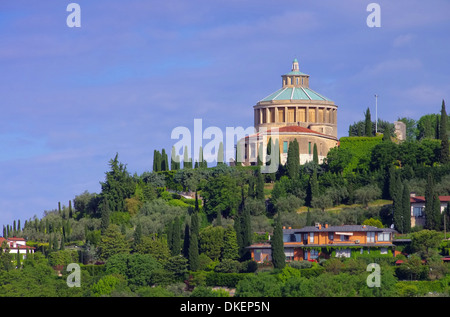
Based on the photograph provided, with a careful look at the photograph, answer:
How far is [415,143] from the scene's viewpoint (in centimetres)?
11725

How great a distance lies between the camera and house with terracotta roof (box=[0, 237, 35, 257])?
113562 mm

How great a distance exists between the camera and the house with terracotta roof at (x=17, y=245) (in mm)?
113562

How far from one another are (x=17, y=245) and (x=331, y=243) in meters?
28.2

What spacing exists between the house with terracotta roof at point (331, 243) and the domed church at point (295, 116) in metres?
24.1

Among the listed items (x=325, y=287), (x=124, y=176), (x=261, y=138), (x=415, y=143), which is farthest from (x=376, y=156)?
(x=325, y=287)

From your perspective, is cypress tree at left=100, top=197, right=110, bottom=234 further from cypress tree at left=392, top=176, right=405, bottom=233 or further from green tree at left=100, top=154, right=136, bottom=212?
cypress tree at left=392, top=176, right=405, bottom=233

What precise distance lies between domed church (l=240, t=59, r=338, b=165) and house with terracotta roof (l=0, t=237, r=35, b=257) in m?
20.7

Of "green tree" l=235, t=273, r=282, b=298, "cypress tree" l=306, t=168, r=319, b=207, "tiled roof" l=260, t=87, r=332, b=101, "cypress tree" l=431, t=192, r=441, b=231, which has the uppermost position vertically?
"tiled roof" l=260, t=87, r=332, b=101

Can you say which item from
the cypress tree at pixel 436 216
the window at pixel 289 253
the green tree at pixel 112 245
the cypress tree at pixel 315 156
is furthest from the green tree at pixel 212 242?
the cypress tree at pixel 315 156

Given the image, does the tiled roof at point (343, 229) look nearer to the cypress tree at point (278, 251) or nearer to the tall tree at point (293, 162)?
the cypress tree at point (278, 251)

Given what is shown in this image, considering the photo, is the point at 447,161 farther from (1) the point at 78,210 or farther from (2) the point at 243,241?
(1) the point at 78,210

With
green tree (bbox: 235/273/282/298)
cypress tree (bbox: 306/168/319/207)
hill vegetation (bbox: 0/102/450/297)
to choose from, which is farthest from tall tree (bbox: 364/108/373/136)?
green tree (bbox: 235/273/282/298)

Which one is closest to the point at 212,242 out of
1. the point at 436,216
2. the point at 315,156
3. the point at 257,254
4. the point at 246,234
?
the point at 246,234

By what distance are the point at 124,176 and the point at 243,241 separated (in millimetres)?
17551
